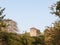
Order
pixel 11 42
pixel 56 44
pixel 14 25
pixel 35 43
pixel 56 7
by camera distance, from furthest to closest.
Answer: pixel 14 25, pixel 35 43, pixel 11 42, pixel 56 7, pixel 56 44

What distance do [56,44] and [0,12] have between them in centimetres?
3772

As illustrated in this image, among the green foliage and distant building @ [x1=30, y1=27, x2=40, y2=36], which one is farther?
distant building @ [x1=30, y1=27, x2=40, y2=36]

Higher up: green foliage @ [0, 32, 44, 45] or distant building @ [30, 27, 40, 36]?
distant building @ [30, 27, 40, 36]

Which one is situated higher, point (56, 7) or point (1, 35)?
point (56, 7)

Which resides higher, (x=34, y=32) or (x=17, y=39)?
(x=34, y=32)

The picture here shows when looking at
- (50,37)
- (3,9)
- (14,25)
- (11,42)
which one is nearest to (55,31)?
(50,37)

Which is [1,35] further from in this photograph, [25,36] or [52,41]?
[52,41]

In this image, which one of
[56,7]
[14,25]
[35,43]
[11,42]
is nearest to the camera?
[56,7]

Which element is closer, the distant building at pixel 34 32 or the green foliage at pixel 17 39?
the green foliage at pixel 17 39

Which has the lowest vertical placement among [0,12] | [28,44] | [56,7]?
[28,44]

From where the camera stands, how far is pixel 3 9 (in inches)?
2056

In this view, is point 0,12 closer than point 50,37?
No

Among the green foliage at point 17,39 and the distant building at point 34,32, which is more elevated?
the distant building at point 34,32

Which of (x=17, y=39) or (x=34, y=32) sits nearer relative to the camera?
(x=17, y=39)
